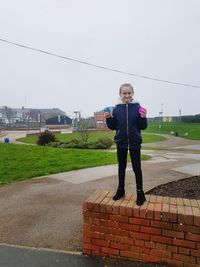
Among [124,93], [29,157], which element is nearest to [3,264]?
[124,93]

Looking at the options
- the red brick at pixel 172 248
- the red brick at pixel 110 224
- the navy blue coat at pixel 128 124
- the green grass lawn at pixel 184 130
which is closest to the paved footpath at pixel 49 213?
the red brick at pixel 110 224

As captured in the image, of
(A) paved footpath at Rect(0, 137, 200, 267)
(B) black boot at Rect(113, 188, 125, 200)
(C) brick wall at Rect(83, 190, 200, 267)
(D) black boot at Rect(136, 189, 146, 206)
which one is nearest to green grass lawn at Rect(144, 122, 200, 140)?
(A) paved footpath at Rect(0, 137, 200, 267)

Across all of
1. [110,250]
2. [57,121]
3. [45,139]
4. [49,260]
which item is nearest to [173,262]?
[110,250]

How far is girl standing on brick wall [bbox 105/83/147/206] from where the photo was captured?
3.41 meters

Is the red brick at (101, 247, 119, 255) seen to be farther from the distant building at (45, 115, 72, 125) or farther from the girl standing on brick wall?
the distant building at (45, 115, 72, 125)

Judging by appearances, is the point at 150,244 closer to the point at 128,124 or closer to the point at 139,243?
the point at 139,243

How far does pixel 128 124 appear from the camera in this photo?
341 centimetres

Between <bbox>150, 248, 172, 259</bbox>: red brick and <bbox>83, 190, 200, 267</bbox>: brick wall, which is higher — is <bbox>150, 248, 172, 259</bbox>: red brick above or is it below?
below

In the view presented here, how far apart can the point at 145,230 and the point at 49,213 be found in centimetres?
224

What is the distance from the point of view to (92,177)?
7984mm

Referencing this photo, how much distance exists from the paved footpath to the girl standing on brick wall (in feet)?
3.34

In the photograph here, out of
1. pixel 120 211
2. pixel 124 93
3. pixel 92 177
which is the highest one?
pixel 124 93

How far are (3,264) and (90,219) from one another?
3.48ft

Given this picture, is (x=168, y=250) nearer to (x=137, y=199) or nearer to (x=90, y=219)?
(x=137, y=199)
